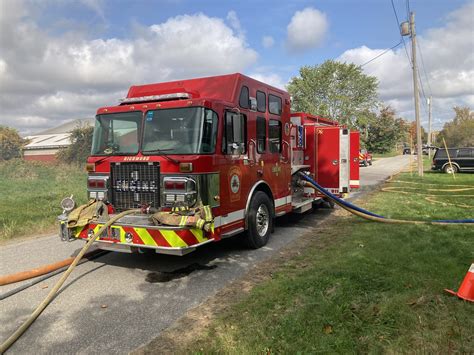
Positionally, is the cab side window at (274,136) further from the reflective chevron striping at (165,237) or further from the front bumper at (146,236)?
the reflective chevron striping at (165,237)

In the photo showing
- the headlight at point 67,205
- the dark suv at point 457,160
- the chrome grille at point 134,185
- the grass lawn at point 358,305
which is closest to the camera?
the grass lawn at point 358,305

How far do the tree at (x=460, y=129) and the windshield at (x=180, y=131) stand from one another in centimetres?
5633

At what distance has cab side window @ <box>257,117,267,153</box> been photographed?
685cm

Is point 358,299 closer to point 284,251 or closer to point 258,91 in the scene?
point 284,251

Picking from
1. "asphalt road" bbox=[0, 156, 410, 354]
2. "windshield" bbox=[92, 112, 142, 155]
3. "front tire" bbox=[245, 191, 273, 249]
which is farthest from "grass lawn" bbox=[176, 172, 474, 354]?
"windshield" bbox=[92, 112, 142, 155]

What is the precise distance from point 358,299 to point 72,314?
10.0 ft

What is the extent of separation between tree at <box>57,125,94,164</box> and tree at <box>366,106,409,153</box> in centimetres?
4327

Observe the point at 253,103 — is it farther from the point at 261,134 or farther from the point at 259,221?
the point at 259,221

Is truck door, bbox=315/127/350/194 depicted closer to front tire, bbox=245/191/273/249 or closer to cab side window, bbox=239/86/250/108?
front tire, bbox=245/191/273/249

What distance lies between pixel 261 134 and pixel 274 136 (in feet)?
1.92

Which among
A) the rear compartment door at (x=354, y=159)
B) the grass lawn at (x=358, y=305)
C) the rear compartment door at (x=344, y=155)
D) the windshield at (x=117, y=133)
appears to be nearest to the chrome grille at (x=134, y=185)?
the windshield at (x=117, y=133)

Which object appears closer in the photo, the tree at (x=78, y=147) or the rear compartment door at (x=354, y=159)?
the rear compartment door at (x=354, y=159)

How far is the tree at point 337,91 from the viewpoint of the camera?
42781 mm

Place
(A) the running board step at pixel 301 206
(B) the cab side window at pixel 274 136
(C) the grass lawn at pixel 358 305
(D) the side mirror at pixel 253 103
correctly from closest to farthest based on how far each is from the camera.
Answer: (C) the grass lawn at pixel 358 305, (D) the side mirror at pixel 253 103, (B) the cab side window at pixel 274 136, (A) the running board step at pixel 301 206
